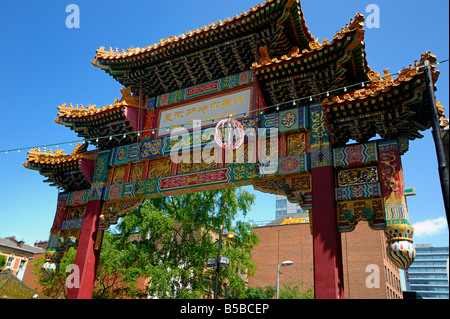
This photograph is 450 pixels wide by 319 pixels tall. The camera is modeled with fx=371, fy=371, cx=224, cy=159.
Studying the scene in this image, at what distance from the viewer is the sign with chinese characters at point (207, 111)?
10867mm

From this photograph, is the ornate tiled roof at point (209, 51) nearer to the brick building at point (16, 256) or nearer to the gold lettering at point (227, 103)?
the gold lettering at point (227, 103)

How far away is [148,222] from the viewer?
18.7 metres

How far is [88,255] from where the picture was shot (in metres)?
11.2

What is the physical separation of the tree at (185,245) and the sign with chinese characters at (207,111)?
7.90 meters

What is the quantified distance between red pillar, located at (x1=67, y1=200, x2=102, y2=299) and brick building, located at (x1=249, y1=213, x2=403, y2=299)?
90.8 feet

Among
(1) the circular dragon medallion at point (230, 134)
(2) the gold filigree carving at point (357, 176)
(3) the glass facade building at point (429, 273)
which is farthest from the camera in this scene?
(3) the glass facade building at point (429, 273)

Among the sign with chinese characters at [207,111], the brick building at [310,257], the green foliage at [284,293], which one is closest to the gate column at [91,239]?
the sign with chinese characters at [207,111]

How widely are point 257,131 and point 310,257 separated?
1226 inches

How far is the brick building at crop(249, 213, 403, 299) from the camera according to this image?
1373 inches

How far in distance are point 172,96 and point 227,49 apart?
249cm

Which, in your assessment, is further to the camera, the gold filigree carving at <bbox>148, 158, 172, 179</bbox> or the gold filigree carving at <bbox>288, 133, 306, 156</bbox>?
the gold filigree carving at <bbox>148, 158, 172, 179</bbox>

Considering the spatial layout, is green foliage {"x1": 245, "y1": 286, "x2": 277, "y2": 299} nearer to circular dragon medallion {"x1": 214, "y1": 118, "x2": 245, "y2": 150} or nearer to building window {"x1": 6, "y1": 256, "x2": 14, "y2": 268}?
building window {"x1": 6, "y1": 256, "x2": 14, "y2": 268}

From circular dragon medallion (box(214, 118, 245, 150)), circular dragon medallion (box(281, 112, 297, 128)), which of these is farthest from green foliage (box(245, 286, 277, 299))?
circular dragon medallion (box(281, 112, 297, 128))
